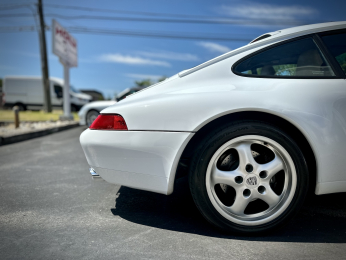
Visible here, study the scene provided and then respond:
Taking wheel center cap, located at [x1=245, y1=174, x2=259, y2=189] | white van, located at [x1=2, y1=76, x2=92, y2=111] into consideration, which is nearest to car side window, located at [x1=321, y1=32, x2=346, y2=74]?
wheel center cap, located at [x1=245, y1=174, x2=259, y2=189]

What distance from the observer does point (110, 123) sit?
207 centimetres

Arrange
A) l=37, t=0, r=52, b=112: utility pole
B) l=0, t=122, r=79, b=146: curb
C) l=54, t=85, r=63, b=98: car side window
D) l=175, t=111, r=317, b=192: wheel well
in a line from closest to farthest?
l=175, t=111, r=317, b=192: wheel well → l=0, t=122, r=79, b=146: curb → l=37, t=0, r=52, b=112: utility pole → l=54, t=85, r=63, b=98: car side window

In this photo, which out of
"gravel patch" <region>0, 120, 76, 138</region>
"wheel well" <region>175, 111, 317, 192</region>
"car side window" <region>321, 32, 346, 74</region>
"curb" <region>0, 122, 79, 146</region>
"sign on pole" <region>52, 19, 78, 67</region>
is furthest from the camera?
"sign on pole" <region>52, 19, 78, 67</region>

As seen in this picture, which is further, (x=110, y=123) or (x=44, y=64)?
(x=44, y=64)

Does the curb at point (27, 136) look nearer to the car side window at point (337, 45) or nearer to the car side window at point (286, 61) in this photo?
A: the car side window at point (286, 61)

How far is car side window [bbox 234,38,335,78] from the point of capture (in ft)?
6.69

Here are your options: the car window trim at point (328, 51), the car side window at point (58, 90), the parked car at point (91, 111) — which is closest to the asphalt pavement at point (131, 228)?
the car window trim at point (328, 51)

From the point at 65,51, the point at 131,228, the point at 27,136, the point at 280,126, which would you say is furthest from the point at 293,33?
the point at 65,51

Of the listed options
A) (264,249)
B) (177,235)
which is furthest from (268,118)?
(177,235)

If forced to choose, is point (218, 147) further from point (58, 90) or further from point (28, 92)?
point (28, 92)

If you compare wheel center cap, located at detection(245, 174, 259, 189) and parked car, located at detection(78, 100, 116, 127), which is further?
parked car, located at detection(78, 100, 116, 127)

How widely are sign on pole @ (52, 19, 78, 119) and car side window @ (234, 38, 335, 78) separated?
476 inches

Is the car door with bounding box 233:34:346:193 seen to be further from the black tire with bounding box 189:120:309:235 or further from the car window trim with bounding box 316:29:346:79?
the black tire with bounding box 189:120:309:235

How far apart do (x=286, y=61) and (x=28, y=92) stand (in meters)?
21.2
